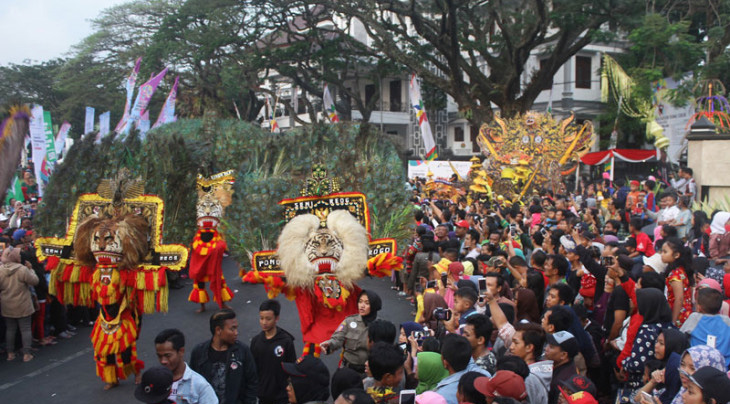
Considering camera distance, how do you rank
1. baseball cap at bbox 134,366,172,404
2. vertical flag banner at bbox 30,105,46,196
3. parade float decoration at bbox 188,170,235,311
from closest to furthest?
baseball cap at bbox 134,366,172,404
parade float decoration at bbox 188,170,235,311
vertical flag banner at bbox 30,105,46,196

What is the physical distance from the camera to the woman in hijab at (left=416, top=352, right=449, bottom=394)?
4078mm

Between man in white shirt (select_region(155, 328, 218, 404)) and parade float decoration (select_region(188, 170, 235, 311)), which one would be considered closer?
man in white shirt (select_region(155, 328, 218, 404))

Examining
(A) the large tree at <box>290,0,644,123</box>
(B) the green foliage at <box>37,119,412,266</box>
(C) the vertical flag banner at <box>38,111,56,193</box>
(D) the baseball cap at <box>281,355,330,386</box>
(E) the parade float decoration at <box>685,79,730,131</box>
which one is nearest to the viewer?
(D) the baseball cap at <box>281,355,330,386</box>

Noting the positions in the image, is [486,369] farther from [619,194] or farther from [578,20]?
[578,20]

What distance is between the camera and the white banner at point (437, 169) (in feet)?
65.0

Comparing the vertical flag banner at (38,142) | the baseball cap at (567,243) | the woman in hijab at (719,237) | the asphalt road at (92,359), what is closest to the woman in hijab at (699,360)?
the baseball cap at (567,243)

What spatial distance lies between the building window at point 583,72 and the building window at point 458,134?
876 centimetres

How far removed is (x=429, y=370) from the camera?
4074mm

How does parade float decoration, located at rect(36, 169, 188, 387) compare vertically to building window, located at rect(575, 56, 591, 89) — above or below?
below

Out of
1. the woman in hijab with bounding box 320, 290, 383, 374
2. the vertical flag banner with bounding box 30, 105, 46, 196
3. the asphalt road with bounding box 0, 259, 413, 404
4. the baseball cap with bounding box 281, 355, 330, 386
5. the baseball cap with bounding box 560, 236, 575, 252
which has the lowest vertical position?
the asphalt road with bounding box 0, 259, 413, 404

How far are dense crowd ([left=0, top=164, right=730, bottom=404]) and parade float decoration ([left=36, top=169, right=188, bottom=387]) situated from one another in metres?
0.97

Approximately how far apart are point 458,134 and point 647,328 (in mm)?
34687

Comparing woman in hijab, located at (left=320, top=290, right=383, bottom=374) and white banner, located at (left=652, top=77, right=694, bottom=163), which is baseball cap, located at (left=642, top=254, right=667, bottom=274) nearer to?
woman in hijab, located at (left=320, top=290, right=383, bottom=374)

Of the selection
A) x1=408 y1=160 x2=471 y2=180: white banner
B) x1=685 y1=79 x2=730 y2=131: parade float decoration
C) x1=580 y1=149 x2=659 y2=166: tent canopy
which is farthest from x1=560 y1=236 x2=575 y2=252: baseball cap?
x1=580 y1=149 x2=659 y2=166: tent canopy
